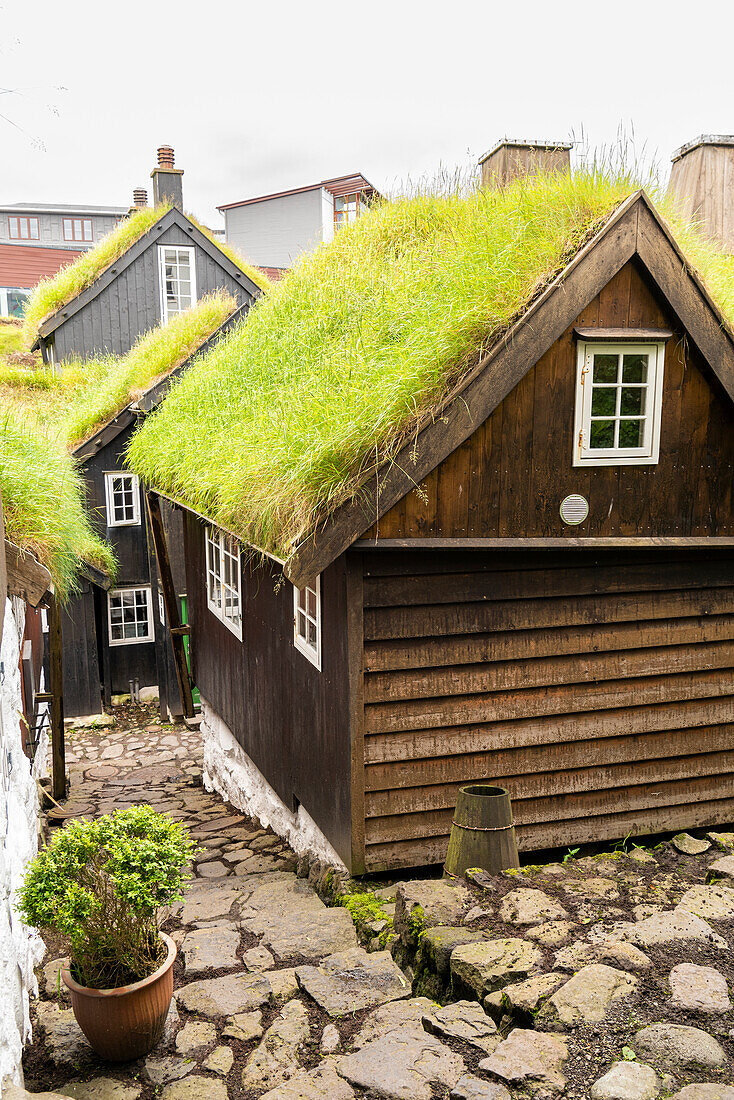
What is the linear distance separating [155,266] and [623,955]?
61.9 feet

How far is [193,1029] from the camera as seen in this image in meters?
4.11

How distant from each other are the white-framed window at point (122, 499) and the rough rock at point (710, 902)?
14.6 m

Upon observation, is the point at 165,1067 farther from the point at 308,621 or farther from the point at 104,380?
the point at 104,380

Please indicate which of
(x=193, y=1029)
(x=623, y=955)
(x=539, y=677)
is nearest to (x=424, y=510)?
(x=539, y=677)

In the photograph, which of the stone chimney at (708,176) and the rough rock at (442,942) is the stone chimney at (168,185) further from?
the rough rock at (442,942)

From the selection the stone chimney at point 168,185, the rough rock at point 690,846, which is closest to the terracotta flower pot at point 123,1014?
the rough rock at point 690,846

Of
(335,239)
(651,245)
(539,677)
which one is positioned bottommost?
(539,677)

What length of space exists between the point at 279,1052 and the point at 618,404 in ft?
15.0

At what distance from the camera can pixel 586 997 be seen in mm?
3498

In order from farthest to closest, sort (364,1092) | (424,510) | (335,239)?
1. (335,239)
2. (424,510)
3. (364,1092)

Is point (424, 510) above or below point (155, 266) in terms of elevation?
below

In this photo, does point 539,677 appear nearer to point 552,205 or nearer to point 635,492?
point 635,492

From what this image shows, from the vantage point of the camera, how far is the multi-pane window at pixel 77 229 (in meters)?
51.6

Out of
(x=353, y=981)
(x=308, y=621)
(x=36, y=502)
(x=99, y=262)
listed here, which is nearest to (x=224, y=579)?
(x=308, y=621)
